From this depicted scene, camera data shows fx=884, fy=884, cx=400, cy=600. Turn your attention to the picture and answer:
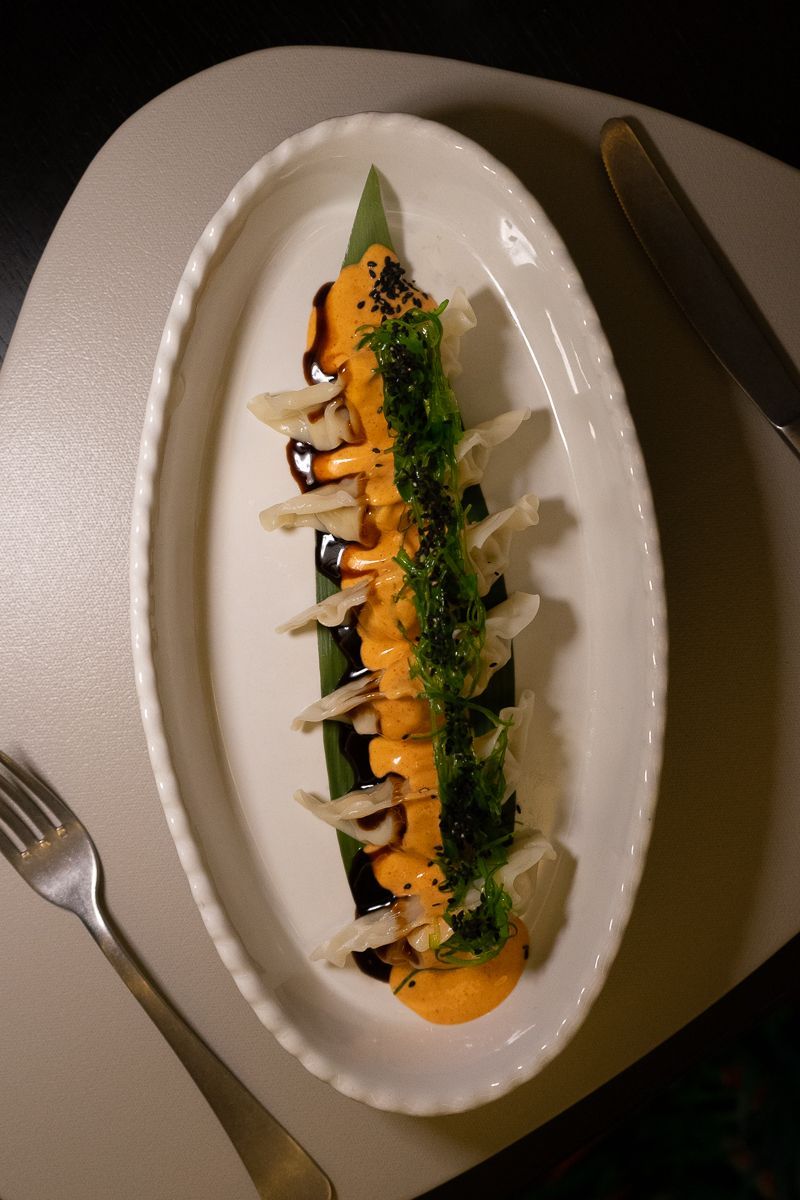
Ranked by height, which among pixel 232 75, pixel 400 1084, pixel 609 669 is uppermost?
pixel 232 75

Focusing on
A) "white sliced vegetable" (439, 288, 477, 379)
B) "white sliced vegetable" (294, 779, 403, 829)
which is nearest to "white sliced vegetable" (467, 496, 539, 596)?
"white sliced vegetable" (439, 288, 477, 379)

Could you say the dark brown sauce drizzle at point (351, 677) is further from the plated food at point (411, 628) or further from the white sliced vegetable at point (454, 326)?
the white sliced vegetable at point (454, 326)

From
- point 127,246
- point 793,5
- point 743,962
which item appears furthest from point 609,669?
point 793,5

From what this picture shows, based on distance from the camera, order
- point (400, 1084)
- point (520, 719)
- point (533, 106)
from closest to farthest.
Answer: point (400, 1084), point (520, 719), point (533, 106)

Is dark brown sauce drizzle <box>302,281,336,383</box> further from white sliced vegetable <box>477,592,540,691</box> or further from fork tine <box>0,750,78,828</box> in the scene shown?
fork tine <box>0,750,78,828</box>

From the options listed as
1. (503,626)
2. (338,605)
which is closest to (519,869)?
(503,626)

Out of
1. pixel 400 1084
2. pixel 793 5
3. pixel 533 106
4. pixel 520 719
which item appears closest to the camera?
pixel 400 1084

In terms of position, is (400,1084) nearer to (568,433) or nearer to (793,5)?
(568,433)

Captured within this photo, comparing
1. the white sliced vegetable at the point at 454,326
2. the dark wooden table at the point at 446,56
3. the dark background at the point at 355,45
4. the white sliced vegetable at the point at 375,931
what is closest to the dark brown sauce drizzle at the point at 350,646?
the white sliced vegetable at the point at 375,931

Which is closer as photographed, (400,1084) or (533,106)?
(400,1084)
